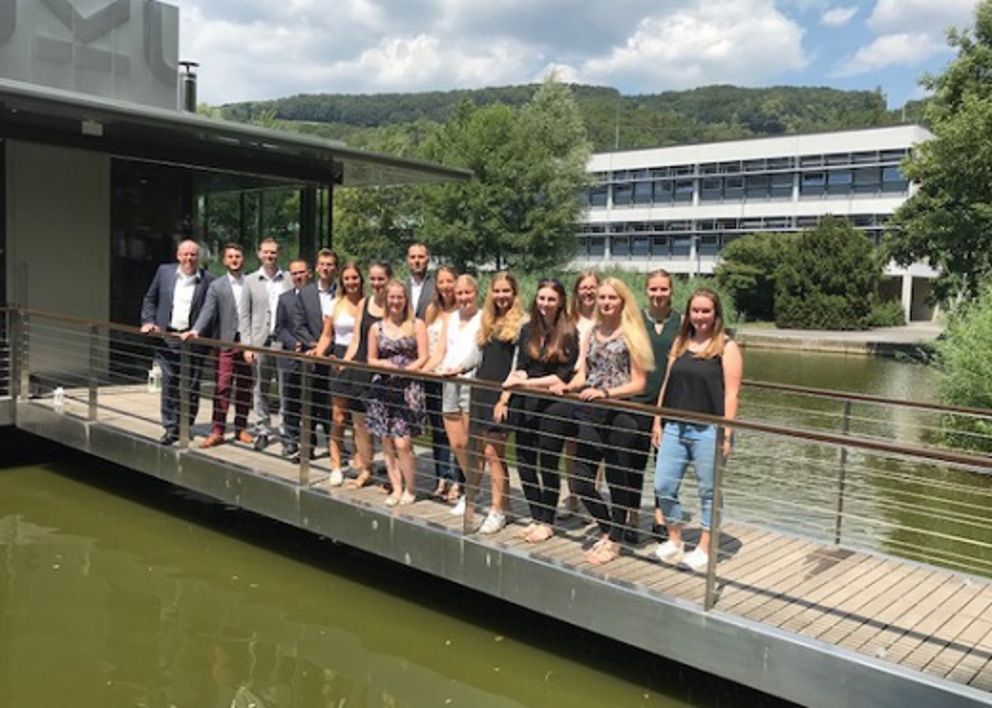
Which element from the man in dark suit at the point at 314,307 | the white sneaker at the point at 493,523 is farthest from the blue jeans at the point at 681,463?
the man in dark suit at the point at 314,307

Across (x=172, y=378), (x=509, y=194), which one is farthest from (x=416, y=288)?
(x=509, y=194)

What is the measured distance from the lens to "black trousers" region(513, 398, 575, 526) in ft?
17.8

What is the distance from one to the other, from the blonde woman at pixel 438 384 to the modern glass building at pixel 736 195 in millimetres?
44357

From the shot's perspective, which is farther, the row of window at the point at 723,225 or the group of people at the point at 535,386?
the row of window at the point at 723,225

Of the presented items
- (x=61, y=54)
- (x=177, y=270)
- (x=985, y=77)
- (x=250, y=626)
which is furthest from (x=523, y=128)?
(x=250, y=626)

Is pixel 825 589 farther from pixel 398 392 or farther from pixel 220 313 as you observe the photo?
pixel 220 313

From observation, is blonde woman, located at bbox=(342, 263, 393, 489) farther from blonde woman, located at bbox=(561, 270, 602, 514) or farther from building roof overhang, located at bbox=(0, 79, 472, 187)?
building roof overhang, located at bbox=(0, 79, 472, 187)

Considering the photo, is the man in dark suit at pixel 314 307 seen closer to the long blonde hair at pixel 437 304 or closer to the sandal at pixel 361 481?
the sandal at pixel 361 481

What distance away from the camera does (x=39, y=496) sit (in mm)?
8234

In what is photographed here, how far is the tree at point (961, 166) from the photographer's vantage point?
856 inches

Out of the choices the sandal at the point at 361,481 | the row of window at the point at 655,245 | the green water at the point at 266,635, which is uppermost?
the row of window at the point at 655,245

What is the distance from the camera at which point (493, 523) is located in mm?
5660

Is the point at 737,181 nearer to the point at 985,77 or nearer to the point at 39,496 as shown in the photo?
the point at 985,77

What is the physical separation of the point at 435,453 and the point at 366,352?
86 centimetres
